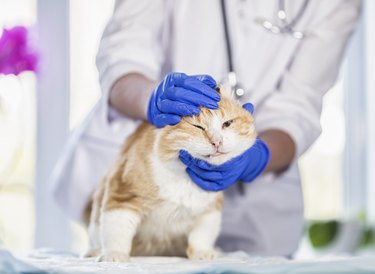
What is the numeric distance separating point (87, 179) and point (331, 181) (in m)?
1.77

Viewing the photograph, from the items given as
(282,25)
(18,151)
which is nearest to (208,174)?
(282,25)

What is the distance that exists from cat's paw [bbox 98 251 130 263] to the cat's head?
17 centimetres

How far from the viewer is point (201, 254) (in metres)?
1.11

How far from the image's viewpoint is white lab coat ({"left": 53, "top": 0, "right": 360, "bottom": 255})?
1.43 m

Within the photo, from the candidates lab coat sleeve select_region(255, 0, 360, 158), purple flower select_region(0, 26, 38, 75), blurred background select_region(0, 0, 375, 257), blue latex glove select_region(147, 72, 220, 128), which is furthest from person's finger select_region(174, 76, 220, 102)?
blurred background select_region(0, 0, 375, 257)

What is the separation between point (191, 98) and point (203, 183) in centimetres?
17

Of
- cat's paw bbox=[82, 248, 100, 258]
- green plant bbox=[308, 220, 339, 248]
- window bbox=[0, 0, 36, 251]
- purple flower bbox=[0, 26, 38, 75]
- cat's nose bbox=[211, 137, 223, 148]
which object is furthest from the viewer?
green plant bbox=[308, 220, 339, 248]

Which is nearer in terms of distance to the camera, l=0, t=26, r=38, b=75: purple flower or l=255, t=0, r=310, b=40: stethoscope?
l=255, t=0, r=310, b=40: stethoscope

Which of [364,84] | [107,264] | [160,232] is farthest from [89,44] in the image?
[107,264]

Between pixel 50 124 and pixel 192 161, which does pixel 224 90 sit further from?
pixel 50 124

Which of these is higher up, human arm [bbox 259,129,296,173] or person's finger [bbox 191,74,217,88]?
person's finger [bbox 191,74,217,88]

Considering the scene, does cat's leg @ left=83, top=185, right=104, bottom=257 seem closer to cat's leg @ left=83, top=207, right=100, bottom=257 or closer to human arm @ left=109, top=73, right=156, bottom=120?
cat's leg @ left=83, top=207, right=100, bottom=257

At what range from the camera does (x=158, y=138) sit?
3.55 feet

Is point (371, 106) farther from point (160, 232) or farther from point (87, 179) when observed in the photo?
point (160, 232)
